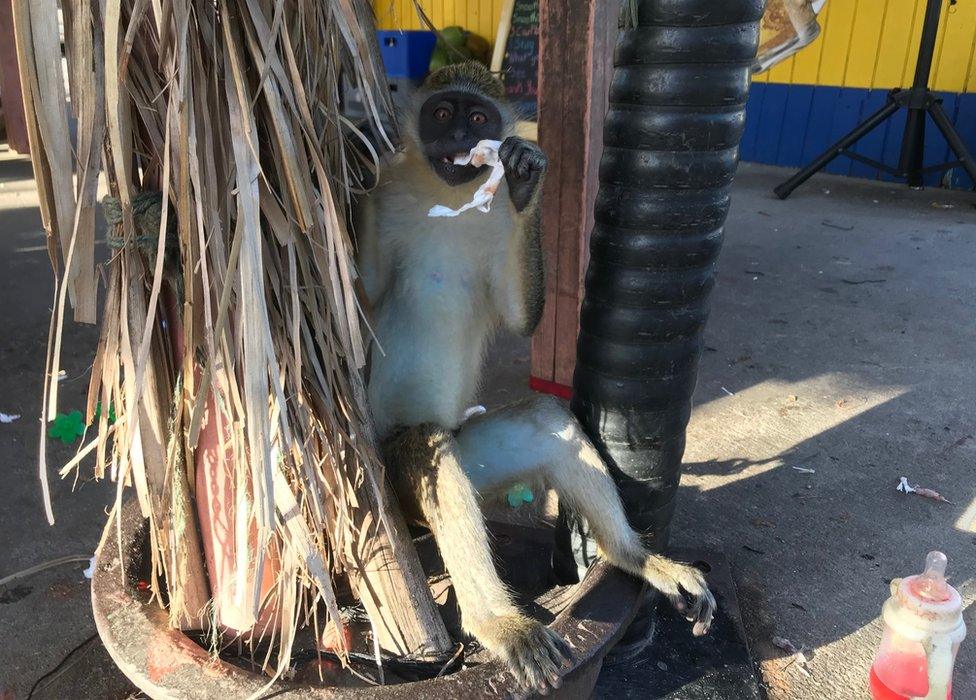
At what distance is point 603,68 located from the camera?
3.28 m

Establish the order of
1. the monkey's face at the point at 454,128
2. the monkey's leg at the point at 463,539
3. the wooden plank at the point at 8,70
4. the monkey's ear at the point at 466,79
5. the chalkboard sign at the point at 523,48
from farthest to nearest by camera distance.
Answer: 1. the chalkboard sign at the point at 523,48
2. the wooden plank at the point at 8,70
3. the monkey's ear at the point at 466,79
4. the monkey's face at the point at 454,128
5. the monkey's leg at the point at 463,539

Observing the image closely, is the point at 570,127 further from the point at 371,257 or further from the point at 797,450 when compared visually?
the point at 797,450

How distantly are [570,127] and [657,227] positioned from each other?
1.70 metres

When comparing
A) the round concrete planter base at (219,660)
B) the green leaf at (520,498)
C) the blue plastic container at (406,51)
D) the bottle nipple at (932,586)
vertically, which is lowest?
the green leaf at (520,498)

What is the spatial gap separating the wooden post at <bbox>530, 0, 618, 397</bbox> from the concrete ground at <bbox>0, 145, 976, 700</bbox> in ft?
2.21

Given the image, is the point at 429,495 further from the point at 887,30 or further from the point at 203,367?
the point at 887,30

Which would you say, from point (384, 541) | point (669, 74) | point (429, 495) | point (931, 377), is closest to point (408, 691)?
point (384, 541)

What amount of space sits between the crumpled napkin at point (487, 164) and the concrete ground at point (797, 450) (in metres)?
1.31

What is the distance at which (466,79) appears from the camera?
2.29 meters

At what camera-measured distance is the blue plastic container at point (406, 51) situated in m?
9.34

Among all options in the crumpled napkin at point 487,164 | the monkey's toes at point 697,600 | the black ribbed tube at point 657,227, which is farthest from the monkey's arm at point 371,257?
the monkey's toes at point 697,600

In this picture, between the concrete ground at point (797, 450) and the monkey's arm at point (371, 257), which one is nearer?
the monkey's arm at point (371, 257)

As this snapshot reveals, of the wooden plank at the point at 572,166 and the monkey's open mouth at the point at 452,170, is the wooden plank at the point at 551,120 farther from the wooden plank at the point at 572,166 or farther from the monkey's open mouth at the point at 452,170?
the monkey's open mouth at the point at 452,170

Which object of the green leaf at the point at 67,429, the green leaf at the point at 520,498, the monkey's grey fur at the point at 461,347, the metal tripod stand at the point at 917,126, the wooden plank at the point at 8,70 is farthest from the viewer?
the wooden plank at the point at 8,70
